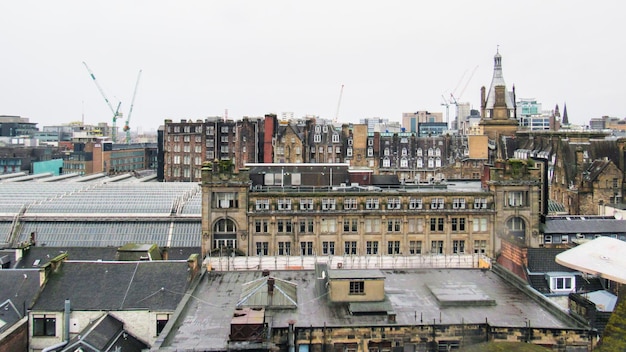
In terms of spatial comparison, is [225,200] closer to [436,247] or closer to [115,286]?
[115,286]

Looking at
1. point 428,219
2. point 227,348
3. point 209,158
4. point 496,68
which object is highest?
point 496,68

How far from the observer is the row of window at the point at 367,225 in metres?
77.4

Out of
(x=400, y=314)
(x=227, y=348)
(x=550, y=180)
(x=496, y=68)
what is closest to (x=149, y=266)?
(x=227, y=348)

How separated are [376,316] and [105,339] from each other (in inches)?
794

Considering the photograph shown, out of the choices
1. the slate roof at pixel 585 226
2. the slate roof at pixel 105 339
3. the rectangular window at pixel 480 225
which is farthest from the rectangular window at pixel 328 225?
the slate roof at pixel 105 339

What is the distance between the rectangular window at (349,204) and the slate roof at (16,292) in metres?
36.9

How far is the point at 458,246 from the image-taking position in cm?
7825

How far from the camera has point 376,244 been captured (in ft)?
257

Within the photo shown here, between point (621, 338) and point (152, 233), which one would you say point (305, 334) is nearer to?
point (621, 338)

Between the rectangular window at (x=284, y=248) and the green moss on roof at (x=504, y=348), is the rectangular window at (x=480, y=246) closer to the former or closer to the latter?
the rectangular window at (x=284, y=248)

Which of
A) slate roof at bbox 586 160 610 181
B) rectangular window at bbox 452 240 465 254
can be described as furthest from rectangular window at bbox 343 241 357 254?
slate roof at bbox 586 160 610 181

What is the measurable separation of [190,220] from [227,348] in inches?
2048

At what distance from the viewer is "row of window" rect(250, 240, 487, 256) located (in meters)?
77.3

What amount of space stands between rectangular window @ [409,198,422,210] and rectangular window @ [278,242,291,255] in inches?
630
